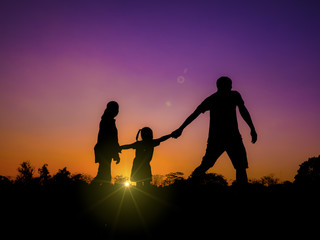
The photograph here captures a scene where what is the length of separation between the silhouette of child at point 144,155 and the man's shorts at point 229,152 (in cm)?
396

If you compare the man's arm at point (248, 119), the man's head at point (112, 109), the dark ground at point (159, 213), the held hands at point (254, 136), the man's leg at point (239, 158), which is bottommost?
the dark ground at point (159, 213)

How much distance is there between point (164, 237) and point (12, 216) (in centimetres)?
297

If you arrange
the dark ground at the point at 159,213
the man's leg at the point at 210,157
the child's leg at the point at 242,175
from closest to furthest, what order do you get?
1. the dark ground at the point at 159,213
2. the child's leg at the point at 242,175
3. the man's leg at the point at 210,157

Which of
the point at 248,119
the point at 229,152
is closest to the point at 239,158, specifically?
the point at 229,152

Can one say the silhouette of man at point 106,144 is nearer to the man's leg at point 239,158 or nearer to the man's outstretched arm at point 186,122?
the man's outstretched arm at point 186,122

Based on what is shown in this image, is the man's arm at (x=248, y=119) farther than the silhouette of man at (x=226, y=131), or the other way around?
the man's arm at (x=248, y=119)

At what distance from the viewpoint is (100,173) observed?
6.76 metres

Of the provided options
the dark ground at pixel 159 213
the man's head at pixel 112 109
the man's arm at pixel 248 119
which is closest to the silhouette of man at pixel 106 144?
the man's head at pixel 112 109

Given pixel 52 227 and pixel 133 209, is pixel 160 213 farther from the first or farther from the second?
pixel 52 227

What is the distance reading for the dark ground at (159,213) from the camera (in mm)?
4203

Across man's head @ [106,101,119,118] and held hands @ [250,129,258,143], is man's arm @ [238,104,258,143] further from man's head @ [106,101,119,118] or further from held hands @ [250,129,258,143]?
man's head @ [106,101,119,118]

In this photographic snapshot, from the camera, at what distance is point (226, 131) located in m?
5.77

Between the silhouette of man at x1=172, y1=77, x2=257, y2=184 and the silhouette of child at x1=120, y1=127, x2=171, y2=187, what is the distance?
3870 millimetres

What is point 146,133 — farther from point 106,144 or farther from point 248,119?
point 248,119
